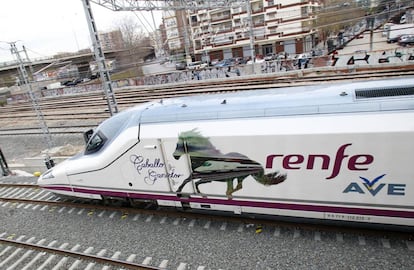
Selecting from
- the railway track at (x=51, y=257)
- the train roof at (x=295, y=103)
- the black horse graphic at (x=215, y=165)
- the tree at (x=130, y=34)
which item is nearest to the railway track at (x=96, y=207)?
the black horse graphic at (x=215, y=165)

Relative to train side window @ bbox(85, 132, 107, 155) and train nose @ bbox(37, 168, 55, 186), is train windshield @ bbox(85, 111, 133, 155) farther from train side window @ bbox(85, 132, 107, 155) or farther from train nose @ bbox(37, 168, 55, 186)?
train nose @ bbox(37, 168, 55, 186)

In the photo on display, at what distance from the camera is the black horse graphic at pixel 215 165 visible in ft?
19.2

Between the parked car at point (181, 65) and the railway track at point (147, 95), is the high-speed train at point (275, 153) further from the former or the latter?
the parked car at point (181, 65)

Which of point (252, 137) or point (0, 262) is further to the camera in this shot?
point (0, 262)

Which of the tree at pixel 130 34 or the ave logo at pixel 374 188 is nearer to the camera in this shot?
the ave logo at pixel 374 188

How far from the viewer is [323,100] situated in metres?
5.60

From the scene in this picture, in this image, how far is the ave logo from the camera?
497 cm

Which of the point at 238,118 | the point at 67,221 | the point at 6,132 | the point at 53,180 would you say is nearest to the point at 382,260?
the point at 238,118

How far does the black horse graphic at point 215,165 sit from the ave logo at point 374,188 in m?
1.24

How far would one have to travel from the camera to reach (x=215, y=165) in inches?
242

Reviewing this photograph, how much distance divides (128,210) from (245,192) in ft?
11.8

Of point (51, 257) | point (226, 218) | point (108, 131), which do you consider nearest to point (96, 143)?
point (108, 131)

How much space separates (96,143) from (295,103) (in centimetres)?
511

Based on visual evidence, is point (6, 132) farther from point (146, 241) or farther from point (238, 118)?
point (238, 118)
